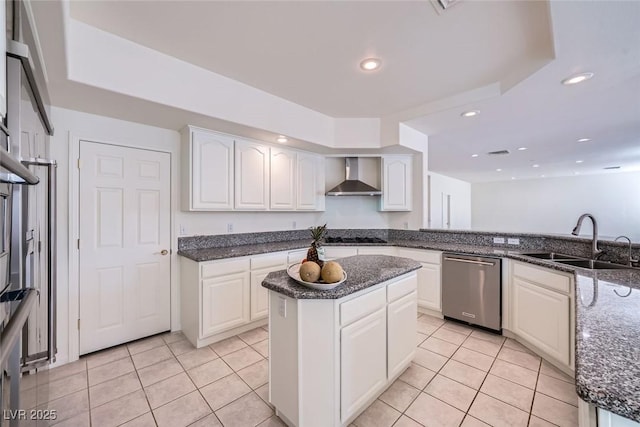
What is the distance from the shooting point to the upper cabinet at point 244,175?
282cm

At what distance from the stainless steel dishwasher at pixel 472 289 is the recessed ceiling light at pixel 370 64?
7.49 feet

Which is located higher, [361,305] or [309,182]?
[309,182]

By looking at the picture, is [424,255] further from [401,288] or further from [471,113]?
[471,113]

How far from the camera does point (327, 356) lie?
1493 millimetres

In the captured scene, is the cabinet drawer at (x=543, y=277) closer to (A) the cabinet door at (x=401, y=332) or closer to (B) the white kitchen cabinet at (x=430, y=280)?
(B) the white kitchen cabinet at (x=430, y=280)

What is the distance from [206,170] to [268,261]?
49.2 inches

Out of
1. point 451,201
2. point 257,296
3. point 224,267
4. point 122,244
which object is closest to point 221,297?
point 224,267

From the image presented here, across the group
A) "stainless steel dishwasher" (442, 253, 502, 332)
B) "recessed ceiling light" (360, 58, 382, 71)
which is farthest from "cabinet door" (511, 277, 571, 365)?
"recessed ceiling light" (360, 58, 382, 71)

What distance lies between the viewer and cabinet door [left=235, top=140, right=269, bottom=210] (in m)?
3.15

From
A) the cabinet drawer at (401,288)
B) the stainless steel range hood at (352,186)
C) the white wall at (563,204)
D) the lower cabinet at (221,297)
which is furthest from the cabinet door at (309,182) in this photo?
the white wall at (563,204)

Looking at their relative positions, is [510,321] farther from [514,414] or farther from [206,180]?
[206,180]

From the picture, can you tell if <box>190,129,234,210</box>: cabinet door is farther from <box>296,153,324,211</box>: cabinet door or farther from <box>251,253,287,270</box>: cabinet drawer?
<box>296,153,324,211</box>: cabinet door

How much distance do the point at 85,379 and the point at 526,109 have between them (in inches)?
193

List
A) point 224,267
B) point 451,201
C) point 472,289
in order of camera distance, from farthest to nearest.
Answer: point 451,201 → point 472,289 → point 224,267
